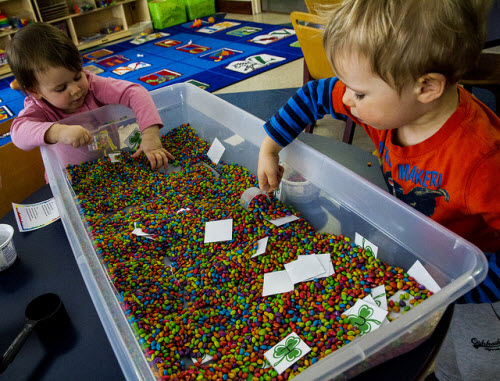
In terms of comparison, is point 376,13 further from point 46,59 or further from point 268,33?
point 268,33

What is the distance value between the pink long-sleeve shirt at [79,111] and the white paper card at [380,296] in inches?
38.8

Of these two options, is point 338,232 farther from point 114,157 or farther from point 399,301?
point 114,157

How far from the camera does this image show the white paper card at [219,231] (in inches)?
42.3

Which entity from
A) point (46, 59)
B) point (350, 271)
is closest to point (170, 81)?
point (46, 59)

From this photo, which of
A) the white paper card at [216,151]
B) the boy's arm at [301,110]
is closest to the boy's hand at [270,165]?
the boy's arm at [301,110]

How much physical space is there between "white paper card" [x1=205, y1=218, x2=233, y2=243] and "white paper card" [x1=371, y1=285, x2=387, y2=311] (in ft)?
1.37

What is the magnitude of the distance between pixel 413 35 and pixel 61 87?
1157mm

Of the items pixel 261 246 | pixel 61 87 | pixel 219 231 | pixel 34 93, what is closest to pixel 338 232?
pixel 261 246

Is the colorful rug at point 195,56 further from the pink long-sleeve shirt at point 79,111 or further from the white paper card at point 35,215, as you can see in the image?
the white paper card at point 35,215

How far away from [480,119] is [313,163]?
1.34 feet

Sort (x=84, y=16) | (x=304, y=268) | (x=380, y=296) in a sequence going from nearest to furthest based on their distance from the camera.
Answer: (x=380, y=296) < (x=304, y=268) < (x=84, y=16)

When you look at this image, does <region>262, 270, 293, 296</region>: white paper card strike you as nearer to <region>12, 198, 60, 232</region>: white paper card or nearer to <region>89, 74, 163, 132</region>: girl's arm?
<region>12, 198, 60, 232</region>: white paper card

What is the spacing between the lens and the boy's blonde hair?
601 mm

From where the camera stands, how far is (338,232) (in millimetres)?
1033
